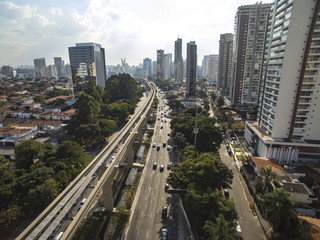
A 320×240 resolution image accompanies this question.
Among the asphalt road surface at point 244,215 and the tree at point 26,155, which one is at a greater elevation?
the tree at point 26,155

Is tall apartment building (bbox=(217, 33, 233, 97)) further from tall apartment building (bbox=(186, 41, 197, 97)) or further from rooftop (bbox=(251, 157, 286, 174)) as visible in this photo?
A: rooftop (bbox=(251, 157, 286, 174))

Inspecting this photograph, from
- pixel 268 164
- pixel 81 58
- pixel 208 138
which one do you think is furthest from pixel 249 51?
pixel 81 58

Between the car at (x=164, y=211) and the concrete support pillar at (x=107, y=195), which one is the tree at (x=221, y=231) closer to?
the car at (x=164, y=211)

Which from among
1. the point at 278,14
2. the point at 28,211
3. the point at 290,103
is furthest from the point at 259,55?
the point at 28,211

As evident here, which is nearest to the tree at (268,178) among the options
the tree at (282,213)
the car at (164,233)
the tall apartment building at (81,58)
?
the tree at (282,213)

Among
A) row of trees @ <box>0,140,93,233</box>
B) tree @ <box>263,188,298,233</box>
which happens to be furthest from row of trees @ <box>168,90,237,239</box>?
row of trees @ <box>0,140,93,233</box>

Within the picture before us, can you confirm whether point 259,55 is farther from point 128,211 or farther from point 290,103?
point 128,211
